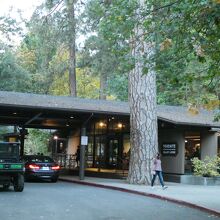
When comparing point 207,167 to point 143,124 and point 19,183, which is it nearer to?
point 143,124

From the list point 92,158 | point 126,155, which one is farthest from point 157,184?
point 92,158

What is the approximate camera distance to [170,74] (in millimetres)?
12625

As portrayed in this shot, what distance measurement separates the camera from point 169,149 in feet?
92.9

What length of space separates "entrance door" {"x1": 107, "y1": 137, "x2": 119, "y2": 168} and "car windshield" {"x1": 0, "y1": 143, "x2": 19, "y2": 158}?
45.7 ft

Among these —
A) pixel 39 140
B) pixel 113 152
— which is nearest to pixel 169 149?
pixel 113 152

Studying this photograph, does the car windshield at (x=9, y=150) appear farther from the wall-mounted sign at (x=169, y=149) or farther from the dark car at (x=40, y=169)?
the wall-mounted sign at (x=169, y=149)

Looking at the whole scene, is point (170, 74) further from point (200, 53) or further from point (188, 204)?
point (188, 204)

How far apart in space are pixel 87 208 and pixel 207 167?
12918 mm

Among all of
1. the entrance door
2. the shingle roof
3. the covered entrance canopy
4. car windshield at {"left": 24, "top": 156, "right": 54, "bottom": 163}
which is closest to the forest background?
→ the shingle roof

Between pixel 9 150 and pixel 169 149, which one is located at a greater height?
pixel 169 149

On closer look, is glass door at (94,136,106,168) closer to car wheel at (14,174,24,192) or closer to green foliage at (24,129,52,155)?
green foliage at (24,129,52,155)

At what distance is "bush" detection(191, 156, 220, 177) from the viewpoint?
2548 cm

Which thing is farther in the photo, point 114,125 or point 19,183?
point 114,125

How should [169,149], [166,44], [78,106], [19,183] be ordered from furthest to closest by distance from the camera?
1. [169,149]
2. [78,106]
3. [19,183]
4. [166,44]
